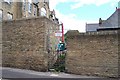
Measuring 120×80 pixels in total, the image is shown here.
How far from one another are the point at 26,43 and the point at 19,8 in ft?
48.9

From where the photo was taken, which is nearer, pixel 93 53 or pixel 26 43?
pixel 93 53

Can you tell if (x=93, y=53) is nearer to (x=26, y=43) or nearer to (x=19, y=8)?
(x=26, y=43)

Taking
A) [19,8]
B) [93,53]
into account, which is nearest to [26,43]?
[93,53]

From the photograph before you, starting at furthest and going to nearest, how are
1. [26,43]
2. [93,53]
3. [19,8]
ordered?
[19,8], [26,43], [93,53]

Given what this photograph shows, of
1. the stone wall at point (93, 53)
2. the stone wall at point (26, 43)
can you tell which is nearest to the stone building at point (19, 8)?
the stone wall at point (26, 43)

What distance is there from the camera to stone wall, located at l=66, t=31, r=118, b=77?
1589cm

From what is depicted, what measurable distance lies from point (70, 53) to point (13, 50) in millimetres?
4479

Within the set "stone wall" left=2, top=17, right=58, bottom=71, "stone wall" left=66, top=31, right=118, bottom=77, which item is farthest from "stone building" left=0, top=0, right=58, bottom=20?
"stone wall" left=66, top=31, right=118, bottom=77

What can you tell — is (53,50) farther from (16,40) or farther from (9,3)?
(9,3)

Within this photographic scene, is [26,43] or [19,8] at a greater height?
[19,8]

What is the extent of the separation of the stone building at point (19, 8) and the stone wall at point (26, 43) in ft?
27.7

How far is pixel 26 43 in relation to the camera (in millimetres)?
17812

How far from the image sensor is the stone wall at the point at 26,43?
17.2m

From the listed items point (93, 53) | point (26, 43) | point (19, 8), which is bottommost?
point (93, 53)
